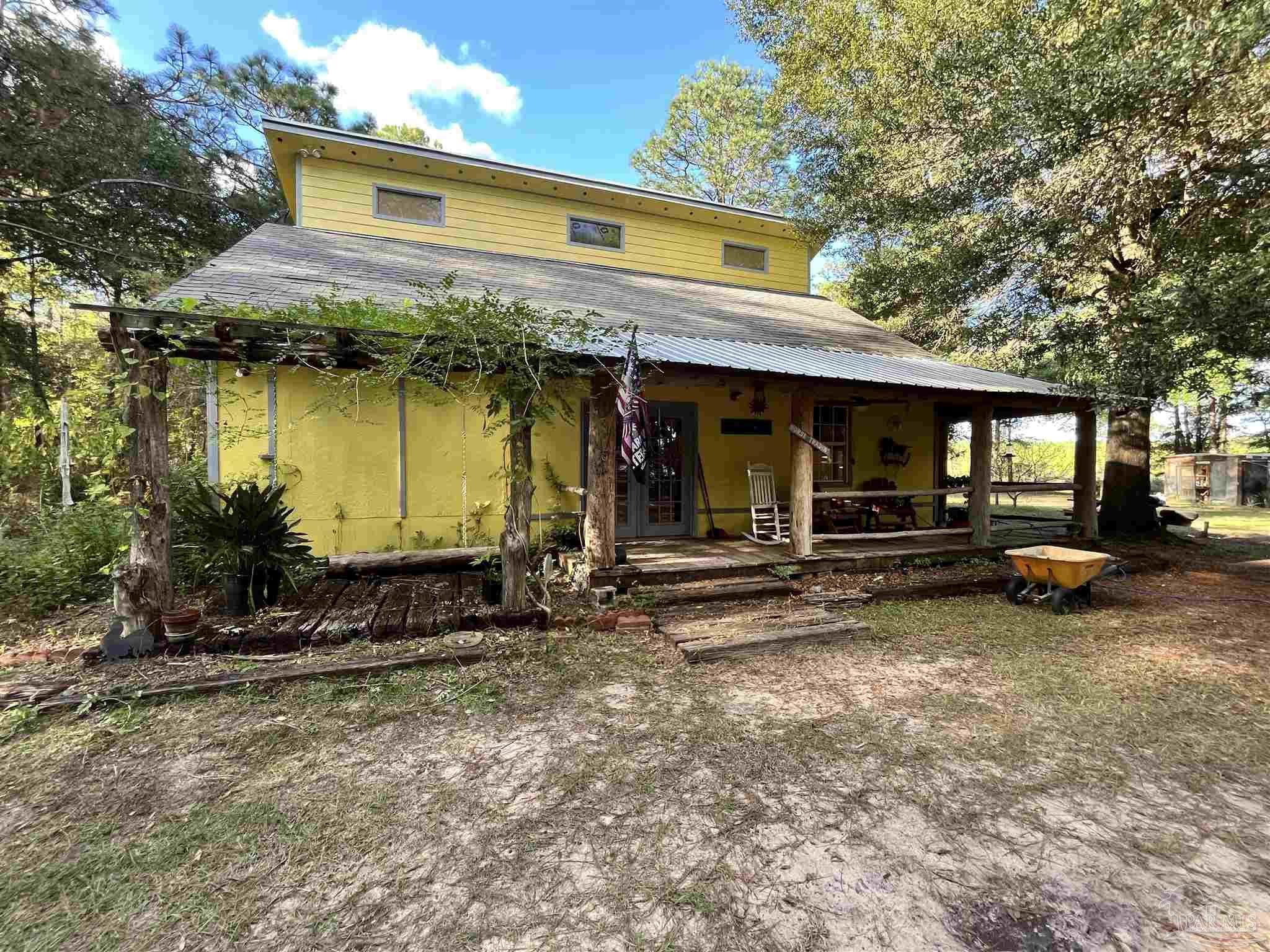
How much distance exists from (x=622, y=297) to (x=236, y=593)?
6261 mm

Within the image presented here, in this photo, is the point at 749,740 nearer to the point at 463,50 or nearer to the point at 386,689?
the point at 386,689

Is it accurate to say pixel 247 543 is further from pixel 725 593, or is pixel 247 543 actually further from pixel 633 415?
pixel 725 593

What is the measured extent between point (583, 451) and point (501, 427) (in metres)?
1.25

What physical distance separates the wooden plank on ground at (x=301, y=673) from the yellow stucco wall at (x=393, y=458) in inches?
93.0

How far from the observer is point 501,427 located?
23.7 ft

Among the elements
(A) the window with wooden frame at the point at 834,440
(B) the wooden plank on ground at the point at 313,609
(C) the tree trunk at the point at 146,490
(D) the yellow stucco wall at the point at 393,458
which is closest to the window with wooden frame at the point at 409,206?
(D) the yellow stucco wall at the point at 393,458

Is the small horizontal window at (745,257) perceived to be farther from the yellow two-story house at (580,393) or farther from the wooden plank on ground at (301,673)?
the wooden plank on ground at (301,673)

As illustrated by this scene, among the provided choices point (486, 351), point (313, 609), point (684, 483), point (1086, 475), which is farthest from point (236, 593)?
point (1086, 475)

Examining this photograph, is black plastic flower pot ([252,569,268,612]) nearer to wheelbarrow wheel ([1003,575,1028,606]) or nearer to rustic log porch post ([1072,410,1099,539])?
wheelbarrow wheel ([1003,575,1028,606])

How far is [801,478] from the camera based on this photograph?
6492 millimetres

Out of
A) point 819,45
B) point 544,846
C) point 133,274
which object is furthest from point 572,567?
point 819,45

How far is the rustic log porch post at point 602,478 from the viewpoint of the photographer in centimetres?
543

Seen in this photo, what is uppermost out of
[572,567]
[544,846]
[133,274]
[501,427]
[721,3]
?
[721,3]

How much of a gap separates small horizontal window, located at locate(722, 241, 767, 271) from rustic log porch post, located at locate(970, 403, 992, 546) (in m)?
5.79
